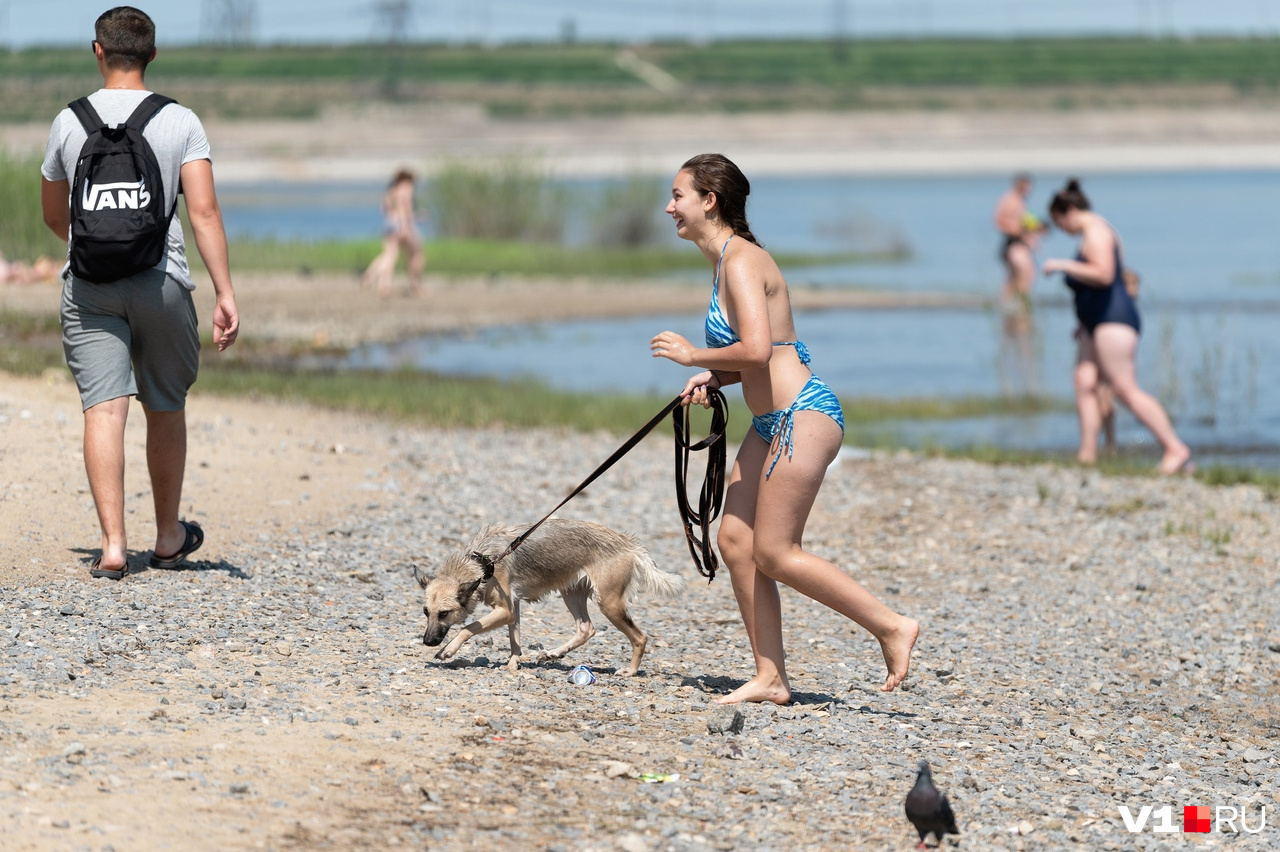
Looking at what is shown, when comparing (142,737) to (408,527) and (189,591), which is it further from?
(408,527)

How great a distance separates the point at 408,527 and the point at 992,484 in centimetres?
492

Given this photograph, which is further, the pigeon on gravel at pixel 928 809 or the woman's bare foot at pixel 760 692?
the woman's bare foot at pixel 760 692

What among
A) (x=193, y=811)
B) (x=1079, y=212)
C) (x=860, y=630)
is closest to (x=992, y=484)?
(x=1079, y=212)

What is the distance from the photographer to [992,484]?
1198 centimetres

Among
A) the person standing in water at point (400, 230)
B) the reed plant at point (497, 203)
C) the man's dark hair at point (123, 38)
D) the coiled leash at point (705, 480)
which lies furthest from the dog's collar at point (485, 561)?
the reed plant at point (497, 203)

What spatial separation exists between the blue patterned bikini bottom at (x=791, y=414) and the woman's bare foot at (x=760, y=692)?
2.99 feet

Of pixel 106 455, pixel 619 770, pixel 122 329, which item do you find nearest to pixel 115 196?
pixel 122 329

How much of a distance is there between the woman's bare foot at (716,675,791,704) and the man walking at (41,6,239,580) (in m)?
2.64

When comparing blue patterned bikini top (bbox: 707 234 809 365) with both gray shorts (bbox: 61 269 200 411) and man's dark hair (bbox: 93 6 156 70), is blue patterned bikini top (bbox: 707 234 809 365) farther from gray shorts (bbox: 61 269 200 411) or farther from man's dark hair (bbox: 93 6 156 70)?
man's dark hair (bbox: 93 6 156 70)

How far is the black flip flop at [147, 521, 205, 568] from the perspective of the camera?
24.5 feet

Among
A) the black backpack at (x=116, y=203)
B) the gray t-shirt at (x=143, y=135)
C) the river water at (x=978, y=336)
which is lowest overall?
the river water at (x=978, y=336)

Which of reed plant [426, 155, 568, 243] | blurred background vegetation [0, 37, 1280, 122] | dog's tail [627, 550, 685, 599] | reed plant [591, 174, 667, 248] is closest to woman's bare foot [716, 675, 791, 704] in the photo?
dog's tail [627, 550, 685, 599]

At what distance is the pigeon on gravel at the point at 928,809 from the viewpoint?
4.79 meters

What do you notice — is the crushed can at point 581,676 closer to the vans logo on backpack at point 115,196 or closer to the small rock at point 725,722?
the small rock at point 725,722
